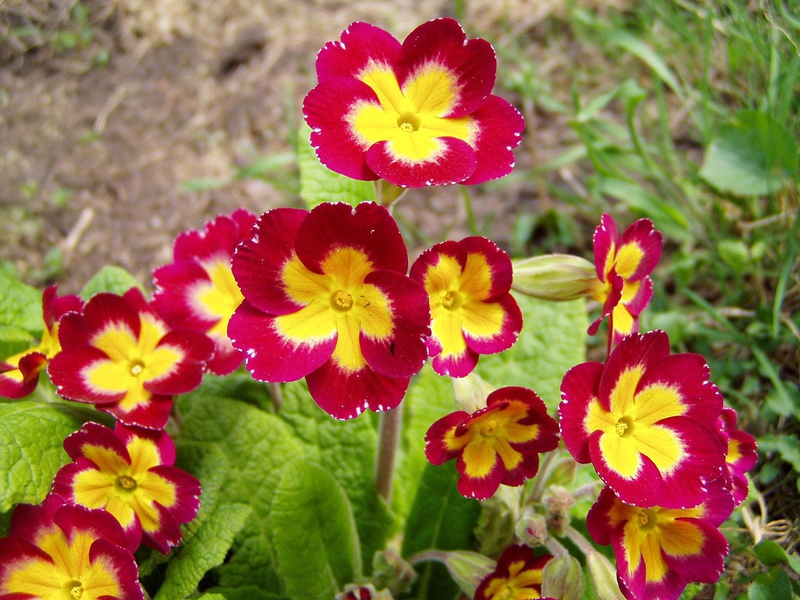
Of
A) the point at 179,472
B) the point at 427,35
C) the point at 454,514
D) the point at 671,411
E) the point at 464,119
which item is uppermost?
the point at 427,35

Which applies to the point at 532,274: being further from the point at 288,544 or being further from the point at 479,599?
the point at 288,544

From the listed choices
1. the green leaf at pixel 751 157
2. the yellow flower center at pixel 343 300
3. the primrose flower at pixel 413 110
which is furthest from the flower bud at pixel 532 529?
the green leaf at pixel 751 157

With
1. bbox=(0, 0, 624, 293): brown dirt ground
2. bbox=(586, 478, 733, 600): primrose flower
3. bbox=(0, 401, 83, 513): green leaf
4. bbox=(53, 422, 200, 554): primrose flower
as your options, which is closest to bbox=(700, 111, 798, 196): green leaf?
bbox=(0, 0, 624, 293): brown dirt ground

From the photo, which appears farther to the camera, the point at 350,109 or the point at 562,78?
the point at 562,78

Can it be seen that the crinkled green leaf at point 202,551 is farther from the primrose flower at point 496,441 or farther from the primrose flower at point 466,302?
the primrose flower at point 466,302

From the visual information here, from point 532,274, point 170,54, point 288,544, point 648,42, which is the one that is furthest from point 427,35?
point 170,54

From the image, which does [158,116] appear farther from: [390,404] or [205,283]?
[390,404]

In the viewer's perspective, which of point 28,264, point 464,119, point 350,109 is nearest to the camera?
point 350,109
